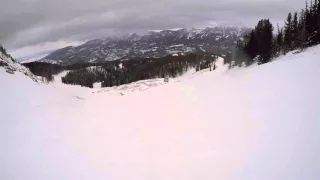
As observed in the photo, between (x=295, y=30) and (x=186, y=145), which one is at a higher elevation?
(x=295, y=30)

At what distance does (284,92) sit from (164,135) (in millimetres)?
7129

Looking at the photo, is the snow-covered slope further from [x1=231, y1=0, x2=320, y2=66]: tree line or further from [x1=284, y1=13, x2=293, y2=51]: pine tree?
[x1=284, y1=13, x2=293, y2=51]: pine tree

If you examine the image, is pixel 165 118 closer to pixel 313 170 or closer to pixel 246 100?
pixel 246 100

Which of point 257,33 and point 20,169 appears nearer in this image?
point 20,169

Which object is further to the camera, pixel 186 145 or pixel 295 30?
pixel 295 30

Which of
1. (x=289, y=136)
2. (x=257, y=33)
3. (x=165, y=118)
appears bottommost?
(x=165, y=118)

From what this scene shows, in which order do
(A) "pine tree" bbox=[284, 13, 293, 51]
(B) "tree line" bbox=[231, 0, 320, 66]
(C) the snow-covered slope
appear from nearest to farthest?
(C) the snow-covered slope → (B) "tree line" bbox=[231, 0, 320, 66] → (A) "pine tree" bbox=[284, 13, 293, 51]

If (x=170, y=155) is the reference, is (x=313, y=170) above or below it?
above

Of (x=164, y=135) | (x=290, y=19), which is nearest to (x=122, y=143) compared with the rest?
(x=164, y=135)

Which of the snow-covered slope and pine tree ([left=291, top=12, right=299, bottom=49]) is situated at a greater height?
pine tree ([left=291, top=12, right=299, bottom=49])

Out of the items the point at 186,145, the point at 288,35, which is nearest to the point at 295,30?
the point at 288,35

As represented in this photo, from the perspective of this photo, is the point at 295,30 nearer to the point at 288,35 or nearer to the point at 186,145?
the point at 288,35

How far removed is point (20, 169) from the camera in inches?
271

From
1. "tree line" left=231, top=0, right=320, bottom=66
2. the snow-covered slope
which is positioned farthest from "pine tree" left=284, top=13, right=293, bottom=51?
the snow-covered slope
